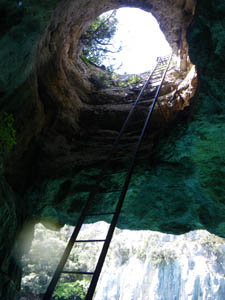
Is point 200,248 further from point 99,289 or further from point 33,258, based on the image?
point 33,258

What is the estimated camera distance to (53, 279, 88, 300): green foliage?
1504 cm

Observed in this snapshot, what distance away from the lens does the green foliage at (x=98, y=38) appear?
7102 mm

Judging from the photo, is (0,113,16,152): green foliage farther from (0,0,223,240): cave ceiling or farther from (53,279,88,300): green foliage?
(53,279,88,300): green foliage

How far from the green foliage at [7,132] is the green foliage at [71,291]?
45.7 feet

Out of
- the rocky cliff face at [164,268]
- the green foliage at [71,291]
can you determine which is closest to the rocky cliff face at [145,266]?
the rocky cliff face at [164,268]

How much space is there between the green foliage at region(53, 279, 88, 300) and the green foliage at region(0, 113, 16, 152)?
45.7ft

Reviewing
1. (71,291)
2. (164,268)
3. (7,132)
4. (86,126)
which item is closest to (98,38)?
(86,126)

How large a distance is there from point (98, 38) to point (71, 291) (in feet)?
50.4

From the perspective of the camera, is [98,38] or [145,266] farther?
[145,266]

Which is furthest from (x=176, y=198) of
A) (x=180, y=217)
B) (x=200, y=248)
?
(x=200, y=248)

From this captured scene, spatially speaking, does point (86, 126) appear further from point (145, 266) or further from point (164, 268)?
point (145, 266)

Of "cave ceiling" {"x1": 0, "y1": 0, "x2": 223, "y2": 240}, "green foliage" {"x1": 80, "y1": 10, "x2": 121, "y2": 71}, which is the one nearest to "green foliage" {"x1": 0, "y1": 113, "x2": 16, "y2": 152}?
"cave ceiling" {"x1": 0, "y1": 0, "x2": 223, "y2": 240}

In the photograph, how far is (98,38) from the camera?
7.43 metres

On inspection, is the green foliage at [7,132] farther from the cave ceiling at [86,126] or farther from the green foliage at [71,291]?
the green foliage at [71,291]
